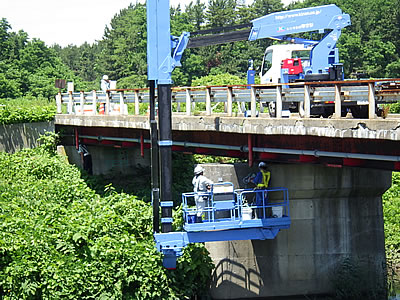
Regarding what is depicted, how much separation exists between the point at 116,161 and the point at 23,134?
16.4 ft

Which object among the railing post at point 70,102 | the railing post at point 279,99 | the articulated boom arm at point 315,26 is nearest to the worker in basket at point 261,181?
the railing post at point 279,99

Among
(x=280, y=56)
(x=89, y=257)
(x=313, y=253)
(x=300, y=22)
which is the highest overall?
(x=300, y=22)

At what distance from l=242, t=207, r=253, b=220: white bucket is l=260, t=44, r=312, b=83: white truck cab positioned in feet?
19.4

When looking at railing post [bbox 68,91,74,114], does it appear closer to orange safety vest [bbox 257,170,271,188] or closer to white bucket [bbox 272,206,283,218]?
orange safety vest [bbox 257,170,271,188]

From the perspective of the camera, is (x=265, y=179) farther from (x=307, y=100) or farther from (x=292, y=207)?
(x=307, y=100)

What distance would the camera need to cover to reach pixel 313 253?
19.2m

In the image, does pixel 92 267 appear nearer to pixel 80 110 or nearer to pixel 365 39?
pixel 80 110

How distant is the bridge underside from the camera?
48.2 ft

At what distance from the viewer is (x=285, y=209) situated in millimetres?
18625

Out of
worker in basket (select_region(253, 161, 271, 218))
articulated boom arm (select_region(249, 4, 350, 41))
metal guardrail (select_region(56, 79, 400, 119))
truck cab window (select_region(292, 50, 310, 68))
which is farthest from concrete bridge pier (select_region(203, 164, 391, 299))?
truck cab window (select_region(292, 50, 310, 68))

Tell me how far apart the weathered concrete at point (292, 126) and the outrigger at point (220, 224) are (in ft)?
5.37

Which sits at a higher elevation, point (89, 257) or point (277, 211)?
point (277, 211)

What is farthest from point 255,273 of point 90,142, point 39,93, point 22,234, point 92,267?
point 39,93

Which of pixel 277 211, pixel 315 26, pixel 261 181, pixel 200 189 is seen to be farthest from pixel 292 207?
pixel 315 26
